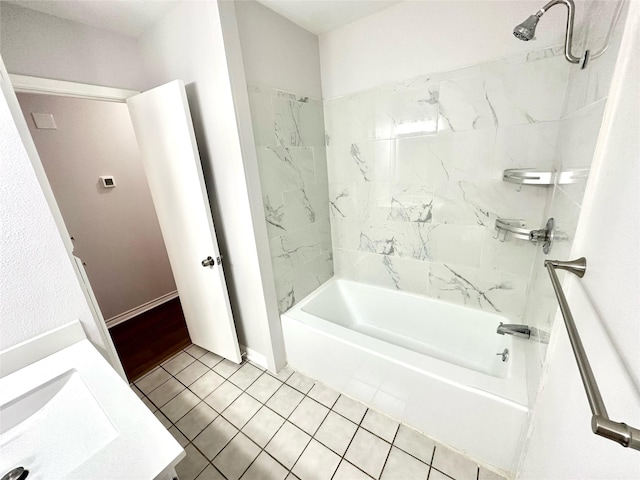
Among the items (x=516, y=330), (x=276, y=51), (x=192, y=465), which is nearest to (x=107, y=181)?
(x=276, y=51)

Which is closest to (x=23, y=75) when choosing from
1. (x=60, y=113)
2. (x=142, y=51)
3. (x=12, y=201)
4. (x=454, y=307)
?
(x=142, y=51)

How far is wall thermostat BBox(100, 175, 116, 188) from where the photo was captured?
2414 mm

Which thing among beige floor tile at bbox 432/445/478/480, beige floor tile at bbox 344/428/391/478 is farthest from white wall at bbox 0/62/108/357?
beige floor tile at bbox 432/445/478/480

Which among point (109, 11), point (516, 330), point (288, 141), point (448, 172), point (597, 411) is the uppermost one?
point (109, 11)

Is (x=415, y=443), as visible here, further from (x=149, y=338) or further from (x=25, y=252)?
(x=149, y=338)

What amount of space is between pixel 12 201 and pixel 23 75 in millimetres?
950

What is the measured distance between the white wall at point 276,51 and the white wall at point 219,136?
18 centimetres

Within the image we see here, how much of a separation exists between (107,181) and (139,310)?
137 centimetres

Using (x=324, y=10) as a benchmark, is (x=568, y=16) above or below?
below

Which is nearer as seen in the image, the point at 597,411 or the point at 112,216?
the point at 597,411

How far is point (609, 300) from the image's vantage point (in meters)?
0.49

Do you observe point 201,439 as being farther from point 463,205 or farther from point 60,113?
point 60,113

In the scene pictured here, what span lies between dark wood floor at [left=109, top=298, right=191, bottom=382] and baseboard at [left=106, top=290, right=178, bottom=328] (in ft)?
0.14

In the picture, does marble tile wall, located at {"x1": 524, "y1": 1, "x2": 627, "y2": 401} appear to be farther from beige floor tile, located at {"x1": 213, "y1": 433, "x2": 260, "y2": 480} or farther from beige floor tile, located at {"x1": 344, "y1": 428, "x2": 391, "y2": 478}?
beige floor tile, located at {"x1": 213, "y1": 433, "x2": 260, "y2": 480}
